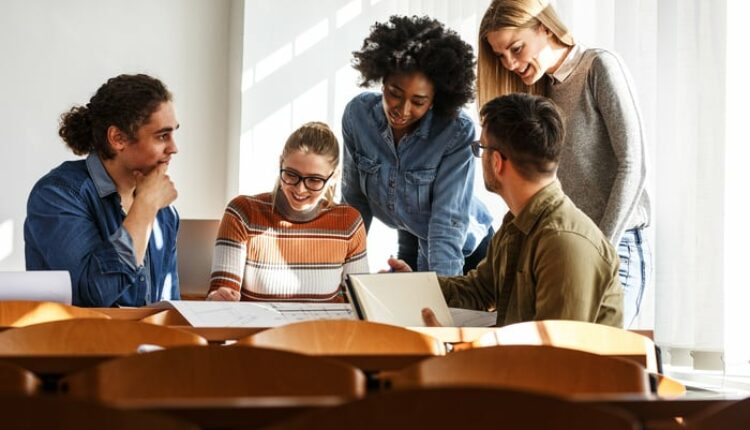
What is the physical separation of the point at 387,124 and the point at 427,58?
10.0 inches

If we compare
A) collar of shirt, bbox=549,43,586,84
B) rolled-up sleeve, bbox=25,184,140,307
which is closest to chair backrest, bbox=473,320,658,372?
collar of shirt, bbox=549,43,586,84

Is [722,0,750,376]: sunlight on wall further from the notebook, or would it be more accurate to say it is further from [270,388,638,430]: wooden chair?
[270,388,638,430]: wooden chair

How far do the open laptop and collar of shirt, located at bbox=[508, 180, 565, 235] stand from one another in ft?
4.13

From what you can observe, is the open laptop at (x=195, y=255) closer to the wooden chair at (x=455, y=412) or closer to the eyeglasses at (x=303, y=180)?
the eyeglasses at (x=303, y=180)

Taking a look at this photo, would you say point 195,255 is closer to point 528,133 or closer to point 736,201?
point 528,133

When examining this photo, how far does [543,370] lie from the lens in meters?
1.89

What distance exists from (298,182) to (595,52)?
0.96 metres

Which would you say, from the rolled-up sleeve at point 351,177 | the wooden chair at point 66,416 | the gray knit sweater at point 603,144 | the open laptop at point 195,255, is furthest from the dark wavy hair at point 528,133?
the wooden chair at point 66,416

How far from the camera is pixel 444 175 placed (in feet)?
11.2

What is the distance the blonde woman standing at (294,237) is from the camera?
3.23 m

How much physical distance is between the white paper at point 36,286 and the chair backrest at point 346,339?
23.1 inches

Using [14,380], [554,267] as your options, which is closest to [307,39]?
[554,267]

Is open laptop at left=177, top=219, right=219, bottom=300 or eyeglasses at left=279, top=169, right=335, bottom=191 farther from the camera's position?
open laptop at left=177, top=219, right=219, bottom=300

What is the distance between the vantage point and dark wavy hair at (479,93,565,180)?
2730 millimetres
